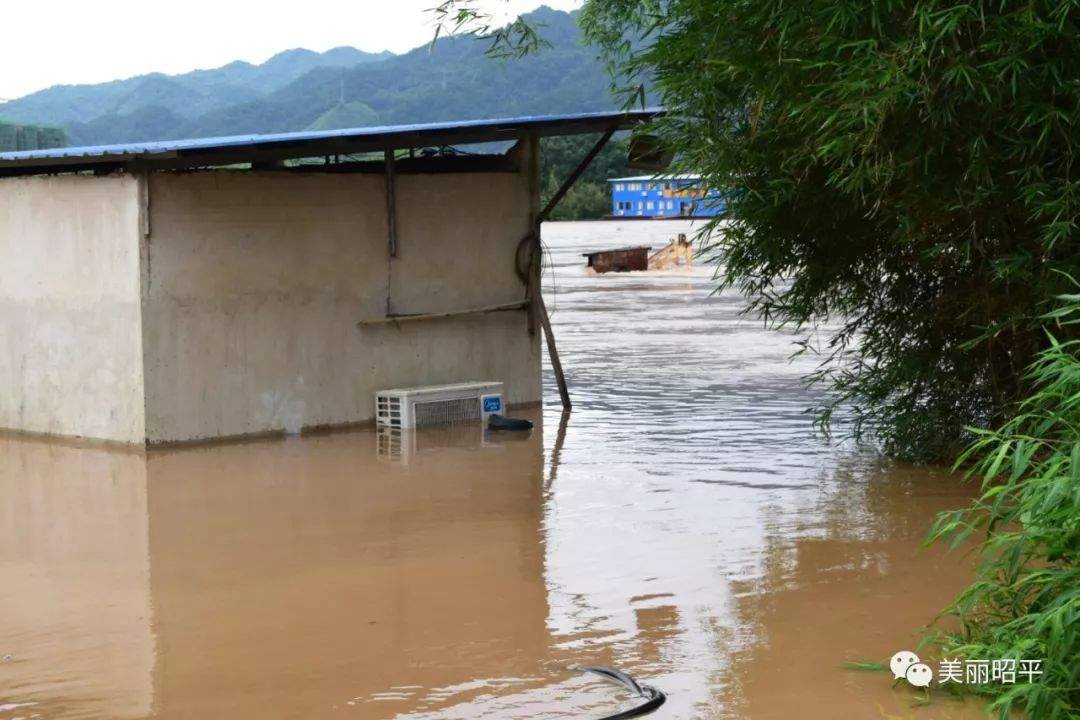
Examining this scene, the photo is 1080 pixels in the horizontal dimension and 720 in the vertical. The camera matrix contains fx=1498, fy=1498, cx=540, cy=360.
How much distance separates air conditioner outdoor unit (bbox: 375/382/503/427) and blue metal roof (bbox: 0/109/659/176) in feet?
7.32

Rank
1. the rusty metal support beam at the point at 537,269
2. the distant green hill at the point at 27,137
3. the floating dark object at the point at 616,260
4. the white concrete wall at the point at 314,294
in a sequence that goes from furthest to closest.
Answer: the floating dark object at the point at 616,260 → the distant green hill at the point at 27,137 → the rusty metal support beam at the point at 537,269 → the white concrete wall at the point at 314,294

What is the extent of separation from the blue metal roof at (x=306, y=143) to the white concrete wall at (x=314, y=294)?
19.3 inches

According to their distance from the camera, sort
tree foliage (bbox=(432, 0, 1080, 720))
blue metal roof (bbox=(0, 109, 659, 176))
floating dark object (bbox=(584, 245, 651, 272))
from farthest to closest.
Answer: floating dark object (bbox=(584, 245, 651, 272)) → blue metal roof (bbox=(0, 109, 659, 176)) → tree foliage (bbox=(432, 0, 1080, 720))

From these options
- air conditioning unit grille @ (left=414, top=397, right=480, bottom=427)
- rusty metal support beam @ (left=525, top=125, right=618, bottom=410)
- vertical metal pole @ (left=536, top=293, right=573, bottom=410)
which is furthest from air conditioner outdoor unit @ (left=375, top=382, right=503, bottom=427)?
rusty metal support beam @ (left=525, top=125, right=618, bottom=410)

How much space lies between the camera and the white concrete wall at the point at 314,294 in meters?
12.5

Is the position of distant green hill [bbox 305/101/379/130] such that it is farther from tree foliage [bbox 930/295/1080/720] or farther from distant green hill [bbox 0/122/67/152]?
tree foliage [bbox 930/295/1080/720]

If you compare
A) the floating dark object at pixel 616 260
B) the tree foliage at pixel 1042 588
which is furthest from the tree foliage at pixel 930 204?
the floating dark object at pixel 616 260

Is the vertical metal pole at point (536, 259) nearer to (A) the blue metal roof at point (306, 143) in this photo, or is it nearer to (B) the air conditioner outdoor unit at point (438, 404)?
(A) the blue metal roof at point (306, 143)

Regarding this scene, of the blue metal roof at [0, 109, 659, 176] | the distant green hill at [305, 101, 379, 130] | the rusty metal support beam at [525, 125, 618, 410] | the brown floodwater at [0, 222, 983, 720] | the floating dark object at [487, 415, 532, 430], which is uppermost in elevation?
the distant green hill at [305, 101, 379, 130]

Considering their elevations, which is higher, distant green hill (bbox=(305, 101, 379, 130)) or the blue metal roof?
distant green hill (bbox=(305, 101, 379, 130))

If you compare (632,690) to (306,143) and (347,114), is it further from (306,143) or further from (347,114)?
(347,114)

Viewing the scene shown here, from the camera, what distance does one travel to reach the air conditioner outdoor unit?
13.6 meters

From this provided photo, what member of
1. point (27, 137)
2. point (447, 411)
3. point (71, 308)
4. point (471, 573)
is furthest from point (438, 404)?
point (27, 137)

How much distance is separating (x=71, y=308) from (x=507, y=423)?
389 centimetres
